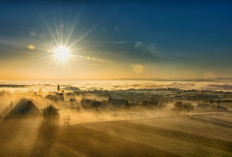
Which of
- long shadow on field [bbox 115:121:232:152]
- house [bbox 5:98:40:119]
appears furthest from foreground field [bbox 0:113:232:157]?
house [bbox 5:98:40:119]

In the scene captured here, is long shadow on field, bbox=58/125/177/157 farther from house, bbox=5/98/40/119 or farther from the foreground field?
house, bbox=5/98/40/119

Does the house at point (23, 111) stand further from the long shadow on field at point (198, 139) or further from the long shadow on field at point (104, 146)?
the long shadow on field at point (198, 139)

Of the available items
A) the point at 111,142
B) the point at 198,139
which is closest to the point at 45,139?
the point at 111,142

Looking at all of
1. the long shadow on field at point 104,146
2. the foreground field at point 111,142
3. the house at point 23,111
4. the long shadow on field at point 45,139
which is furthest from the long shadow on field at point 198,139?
the house at point 23,111

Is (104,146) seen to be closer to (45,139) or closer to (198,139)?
(45,139)

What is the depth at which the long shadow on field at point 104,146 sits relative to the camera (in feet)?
111

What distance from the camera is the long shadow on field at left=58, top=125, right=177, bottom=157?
33.8m

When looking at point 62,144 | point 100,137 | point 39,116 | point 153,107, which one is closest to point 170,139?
point 100,137

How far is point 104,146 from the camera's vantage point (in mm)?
37844

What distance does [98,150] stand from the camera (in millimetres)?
35594

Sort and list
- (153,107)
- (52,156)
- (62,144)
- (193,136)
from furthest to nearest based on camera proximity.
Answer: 1. (153,107)
2. (193,136)
3. (62,144)
4. (52,156)

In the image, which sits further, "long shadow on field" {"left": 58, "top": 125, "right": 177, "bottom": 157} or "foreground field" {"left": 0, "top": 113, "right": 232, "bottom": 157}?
"foreground field" {"left": 0, "top": 113, "right": 232, "bottom": 157}

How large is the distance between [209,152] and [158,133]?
16.1m

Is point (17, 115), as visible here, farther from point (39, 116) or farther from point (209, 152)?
point (209, 152)
